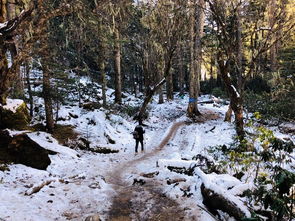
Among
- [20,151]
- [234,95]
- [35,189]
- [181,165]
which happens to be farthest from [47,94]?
[234,95]

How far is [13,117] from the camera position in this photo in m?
8.95

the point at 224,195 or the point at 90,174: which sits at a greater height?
the point at 224,195

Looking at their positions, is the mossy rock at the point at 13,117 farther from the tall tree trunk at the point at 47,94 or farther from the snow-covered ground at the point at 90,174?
the tall tree trunk at the point at 47,94

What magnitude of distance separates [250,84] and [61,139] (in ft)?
77.5

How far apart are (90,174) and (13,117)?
135 inches

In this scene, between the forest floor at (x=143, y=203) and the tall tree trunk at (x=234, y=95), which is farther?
the tall tree trunk at (x=234, y=95)

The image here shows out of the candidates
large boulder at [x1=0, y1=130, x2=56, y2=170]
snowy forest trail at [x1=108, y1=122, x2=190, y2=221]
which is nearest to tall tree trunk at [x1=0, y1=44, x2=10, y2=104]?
large boulder at [x1=0, y1=130, x2=56, y2=170]

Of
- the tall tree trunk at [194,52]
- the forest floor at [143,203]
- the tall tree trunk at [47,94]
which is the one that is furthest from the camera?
the tall tree trunk at [194,52]

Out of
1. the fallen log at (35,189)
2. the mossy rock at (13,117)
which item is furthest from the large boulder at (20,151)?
the fallen log at (35,189)

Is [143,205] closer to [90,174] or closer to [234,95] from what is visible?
[90,174]

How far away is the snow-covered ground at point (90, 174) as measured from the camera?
585 centimetres

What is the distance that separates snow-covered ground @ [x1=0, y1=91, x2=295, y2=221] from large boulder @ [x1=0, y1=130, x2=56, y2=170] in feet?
1.06

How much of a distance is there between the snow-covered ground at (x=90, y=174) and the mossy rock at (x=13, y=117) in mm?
1626

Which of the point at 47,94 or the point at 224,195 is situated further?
the point at 47,94
